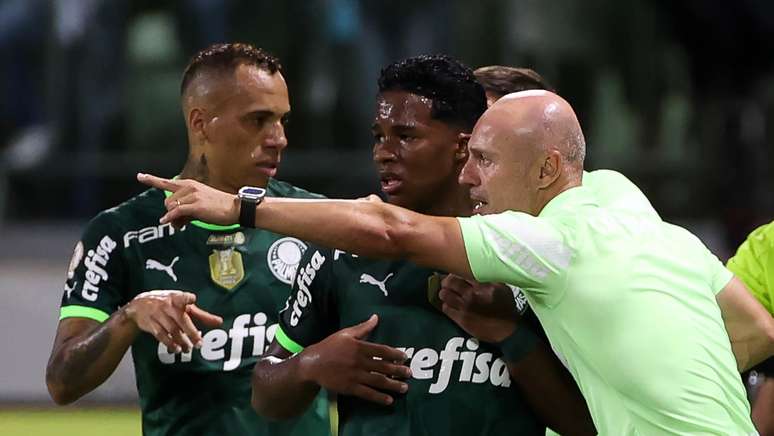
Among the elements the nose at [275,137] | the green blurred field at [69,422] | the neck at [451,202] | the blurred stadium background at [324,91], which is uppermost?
the nose at [275,137]

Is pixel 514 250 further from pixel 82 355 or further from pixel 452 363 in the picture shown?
pixel 82 355

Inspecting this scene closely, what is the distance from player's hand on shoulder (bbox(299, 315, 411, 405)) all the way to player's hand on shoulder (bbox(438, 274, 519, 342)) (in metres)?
0.18

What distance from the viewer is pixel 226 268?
14.5ft

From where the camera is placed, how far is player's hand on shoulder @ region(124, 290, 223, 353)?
12.1 ft

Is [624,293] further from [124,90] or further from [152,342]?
[124,90]

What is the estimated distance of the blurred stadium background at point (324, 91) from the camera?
11602mm

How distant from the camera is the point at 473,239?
3.21m

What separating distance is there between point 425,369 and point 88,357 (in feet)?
3.45

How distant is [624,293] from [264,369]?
0.94m

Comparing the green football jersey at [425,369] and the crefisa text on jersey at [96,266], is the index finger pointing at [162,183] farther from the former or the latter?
the crefisa text on jersey at [96,266]

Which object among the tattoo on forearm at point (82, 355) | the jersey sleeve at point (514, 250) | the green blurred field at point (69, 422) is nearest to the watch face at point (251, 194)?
the jersey sleeve at point (514, 250)

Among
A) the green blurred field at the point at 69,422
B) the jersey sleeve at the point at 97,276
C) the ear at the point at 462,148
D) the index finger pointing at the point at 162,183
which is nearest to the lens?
the index finger pointing at the point at 162,183

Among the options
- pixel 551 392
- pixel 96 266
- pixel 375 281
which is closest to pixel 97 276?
pixel 96 266

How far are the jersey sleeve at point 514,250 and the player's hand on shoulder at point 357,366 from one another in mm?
373
